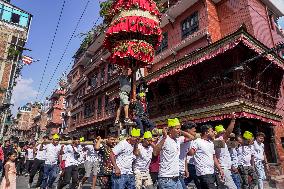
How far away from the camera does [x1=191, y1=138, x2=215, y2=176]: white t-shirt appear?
5.93m

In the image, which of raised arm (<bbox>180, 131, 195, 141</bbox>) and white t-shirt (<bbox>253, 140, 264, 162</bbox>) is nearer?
raised arm (<bbox>180, 131, 195, 141</bbox>)

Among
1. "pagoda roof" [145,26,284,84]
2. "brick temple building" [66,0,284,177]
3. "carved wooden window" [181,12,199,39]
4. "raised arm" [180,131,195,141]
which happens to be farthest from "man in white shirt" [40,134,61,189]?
"carved wooden window" [181,12,199,39]

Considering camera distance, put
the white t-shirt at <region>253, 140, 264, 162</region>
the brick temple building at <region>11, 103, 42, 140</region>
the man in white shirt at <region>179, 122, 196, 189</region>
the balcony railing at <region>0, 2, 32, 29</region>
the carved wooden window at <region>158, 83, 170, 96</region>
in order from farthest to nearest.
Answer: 1. the brick temple building at <region>11, 103, 42, 140</region>
2. the balcony railing at <region>0, 2, 32, 29</region>
3. the carved wooden window at <region>158, 83, 170, 96</region>
4. the white t-shirt at <region>253, 140, 264, 162</region>
5. the man in white shirt at <region>179, 122, 196, 189</region>

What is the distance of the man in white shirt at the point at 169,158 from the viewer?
4762 millimetres

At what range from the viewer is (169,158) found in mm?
4910

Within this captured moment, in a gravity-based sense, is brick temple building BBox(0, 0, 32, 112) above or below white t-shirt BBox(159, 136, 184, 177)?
above

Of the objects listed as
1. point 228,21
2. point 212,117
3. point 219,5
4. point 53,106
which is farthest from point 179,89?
point 53,106

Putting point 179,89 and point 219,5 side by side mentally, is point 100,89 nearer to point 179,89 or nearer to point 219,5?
point 179,89

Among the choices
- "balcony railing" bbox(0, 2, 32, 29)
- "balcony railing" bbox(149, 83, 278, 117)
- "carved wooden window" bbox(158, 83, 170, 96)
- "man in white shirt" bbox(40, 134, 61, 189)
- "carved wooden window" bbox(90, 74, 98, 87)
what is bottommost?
"man in white shirt" bbox(40, 134, 61, 189)

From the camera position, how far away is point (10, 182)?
6.73m

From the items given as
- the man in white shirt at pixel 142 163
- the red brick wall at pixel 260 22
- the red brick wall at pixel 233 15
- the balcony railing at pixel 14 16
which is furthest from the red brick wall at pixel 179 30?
the balcony railing at pixel 14 16

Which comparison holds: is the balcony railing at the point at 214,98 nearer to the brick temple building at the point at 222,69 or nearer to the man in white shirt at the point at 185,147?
the brick temple building at the point at 222,69

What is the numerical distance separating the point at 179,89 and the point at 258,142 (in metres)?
7.56

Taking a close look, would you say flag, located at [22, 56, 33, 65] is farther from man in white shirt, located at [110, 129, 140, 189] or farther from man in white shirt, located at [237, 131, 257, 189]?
man in white shirt, located at [237, 131, 257, 189]
